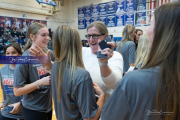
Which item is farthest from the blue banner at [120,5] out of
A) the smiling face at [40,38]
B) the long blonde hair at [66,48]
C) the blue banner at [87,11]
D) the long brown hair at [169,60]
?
the long brown hair at [169,60]

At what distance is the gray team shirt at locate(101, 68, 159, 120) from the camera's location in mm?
583

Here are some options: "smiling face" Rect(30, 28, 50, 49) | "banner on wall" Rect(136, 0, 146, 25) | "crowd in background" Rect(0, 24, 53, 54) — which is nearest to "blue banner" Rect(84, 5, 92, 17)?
"banner on wall" Rect(136, 0, 146, 25)

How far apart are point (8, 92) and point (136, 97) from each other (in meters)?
1.81

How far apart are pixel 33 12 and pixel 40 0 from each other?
42.7 inches

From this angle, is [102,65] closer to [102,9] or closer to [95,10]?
[102,9]

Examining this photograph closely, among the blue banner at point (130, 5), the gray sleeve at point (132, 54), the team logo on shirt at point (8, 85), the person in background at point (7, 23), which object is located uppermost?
the blue banner at point (130, 5)

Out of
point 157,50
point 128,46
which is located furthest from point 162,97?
point 128,46

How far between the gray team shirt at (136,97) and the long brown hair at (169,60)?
0.10ft

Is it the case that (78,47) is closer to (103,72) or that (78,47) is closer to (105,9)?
(103,72)

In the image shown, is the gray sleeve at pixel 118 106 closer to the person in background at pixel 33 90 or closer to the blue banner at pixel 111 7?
the person in background at pixel 33 90

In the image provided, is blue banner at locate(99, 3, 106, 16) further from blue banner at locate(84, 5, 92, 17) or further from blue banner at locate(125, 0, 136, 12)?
blue banner at locate(125, 0, 136, 12)

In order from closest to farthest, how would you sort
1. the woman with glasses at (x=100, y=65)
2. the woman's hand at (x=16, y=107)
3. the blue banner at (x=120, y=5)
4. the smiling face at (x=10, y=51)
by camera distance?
1. the woman with glasses at (x=100, y=65)
2. the woman's hand at (x=16, y=107)
3. the smiling face at (x=10, y=51)
4. the blue banner at (x=120, y=5)

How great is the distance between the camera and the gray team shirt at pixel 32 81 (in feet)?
4.78

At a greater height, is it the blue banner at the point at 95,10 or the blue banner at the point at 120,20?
the blue banner at the point at 95,10
